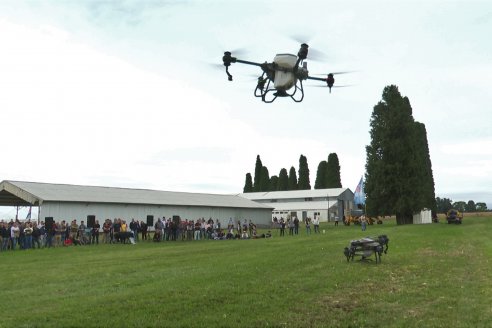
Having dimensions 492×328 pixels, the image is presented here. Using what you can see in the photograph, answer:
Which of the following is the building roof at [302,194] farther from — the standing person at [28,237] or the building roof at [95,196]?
the standing person at [28,237]

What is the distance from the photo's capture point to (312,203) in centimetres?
8550

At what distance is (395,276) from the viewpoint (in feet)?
44.2

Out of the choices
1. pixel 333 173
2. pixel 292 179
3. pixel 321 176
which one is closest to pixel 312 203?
pixel 333 173

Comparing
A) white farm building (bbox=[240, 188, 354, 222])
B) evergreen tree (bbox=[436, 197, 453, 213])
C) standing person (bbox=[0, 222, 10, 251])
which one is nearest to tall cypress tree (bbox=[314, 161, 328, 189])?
white farm building (bbox=[240, 188, 354, 222])

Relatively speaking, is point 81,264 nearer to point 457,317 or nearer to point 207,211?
point 457,317

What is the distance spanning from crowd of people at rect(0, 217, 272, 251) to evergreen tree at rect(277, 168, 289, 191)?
70.3 m

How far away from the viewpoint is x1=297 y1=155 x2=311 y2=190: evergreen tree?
10575 cm

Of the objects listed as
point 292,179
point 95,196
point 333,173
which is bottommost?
point 95,196

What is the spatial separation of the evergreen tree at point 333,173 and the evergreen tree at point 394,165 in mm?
44806

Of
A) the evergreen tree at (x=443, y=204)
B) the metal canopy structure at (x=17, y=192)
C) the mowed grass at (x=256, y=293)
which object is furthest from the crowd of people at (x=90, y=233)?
the evergreen tree at (x=443, y=204)

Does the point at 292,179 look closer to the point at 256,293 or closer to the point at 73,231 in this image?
the point at 73,231

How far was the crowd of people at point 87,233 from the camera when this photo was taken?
28281mm

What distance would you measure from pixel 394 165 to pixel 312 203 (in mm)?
32360

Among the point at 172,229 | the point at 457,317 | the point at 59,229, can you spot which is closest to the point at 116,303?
the point at 457,317
